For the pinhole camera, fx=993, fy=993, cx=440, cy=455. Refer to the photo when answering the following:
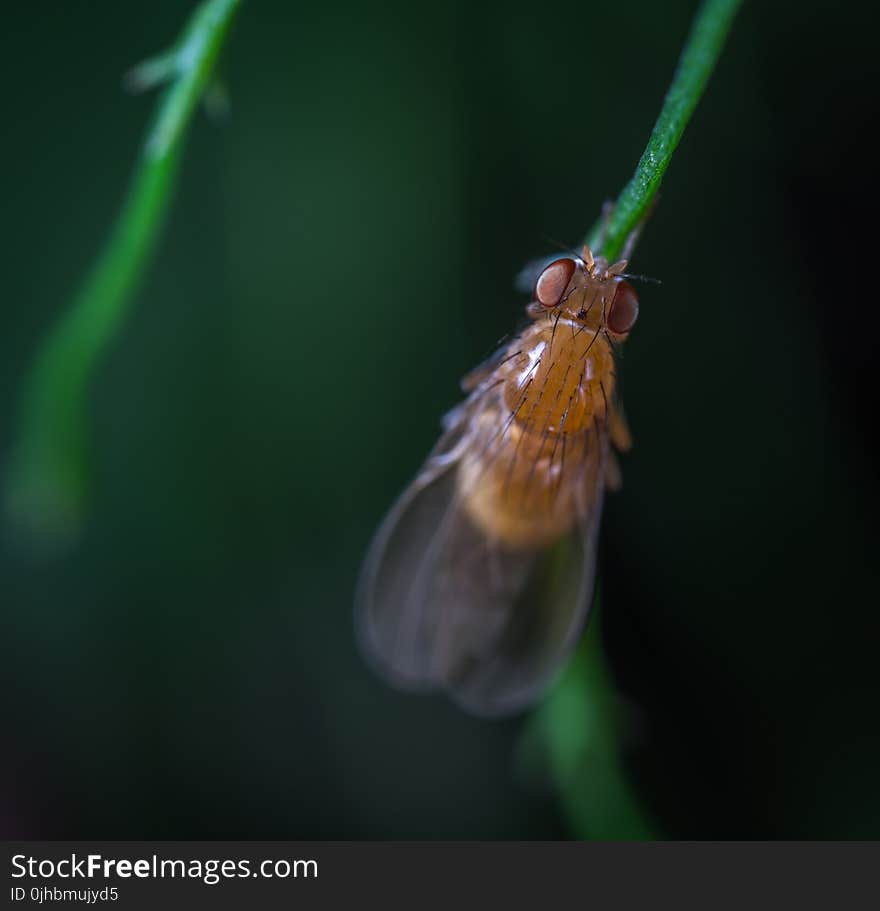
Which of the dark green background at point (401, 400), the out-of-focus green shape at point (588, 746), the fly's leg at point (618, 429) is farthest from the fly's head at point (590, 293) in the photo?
the dark green background at point (401, 400)

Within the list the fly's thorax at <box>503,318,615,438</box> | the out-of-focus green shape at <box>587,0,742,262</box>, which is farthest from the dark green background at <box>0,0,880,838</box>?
the out-of-focus green shape at <box>587,0,742,262</box>

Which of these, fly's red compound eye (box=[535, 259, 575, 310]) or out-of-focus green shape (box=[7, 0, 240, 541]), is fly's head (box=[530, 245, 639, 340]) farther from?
out-of-focus green shape (box=[7, 0, 240, 541])

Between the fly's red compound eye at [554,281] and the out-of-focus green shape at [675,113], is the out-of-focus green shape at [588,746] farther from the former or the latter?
the out-of-focus green shape at [675,113]

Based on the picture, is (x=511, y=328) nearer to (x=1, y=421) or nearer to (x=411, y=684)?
(x=411, y=684)

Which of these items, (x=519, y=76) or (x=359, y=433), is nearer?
(x=519, y=76)

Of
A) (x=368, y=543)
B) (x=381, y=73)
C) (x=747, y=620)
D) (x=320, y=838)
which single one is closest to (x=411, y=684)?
(x=368, y=543)

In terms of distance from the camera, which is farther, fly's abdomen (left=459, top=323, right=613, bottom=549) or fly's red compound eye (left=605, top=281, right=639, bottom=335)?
fly's abdomen (left=459, top=323, right=613, bottom=549)
